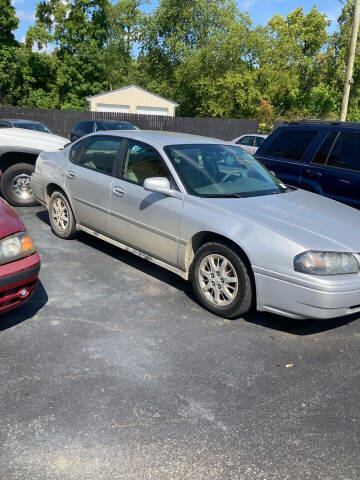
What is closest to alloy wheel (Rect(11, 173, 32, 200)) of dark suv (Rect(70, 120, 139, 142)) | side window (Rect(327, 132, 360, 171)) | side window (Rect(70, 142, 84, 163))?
side window (Rect(70, 142, 84, 163))

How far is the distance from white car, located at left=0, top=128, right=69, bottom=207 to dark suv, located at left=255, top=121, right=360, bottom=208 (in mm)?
3777

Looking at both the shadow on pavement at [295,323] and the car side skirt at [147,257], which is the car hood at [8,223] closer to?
the car side skirt at [147,257]

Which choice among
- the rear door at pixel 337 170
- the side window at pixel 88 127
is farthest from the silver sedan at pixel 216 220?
the side window at pixel 88 127

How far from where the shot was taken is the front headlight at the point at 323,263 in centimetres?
360

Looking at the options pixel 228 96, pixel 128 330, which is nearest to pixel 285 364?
pixel 128 330

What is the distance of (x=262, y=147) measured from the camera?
675cm

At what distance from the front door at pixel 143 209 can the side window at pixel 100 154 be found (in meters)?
0.22

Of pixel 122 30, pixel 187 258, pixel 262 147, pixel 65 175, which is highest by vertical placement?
pixel 122 30

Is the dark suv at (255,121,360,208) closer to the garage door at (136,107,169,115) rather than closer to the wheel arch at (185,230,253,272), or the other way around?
the wheel arch at (185,230,253,272)

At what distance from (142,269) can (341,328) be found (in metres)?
2.31

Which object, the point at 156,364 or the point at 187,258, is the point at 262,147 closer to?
the point at 187,258

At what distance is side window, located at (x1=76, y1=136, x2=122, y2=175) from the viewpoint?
5348mm

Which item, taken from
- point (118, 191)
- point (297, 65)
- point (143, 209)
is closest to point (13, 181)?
point (118, 191)

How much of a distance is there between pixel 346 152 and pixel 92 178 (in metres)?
3.22
